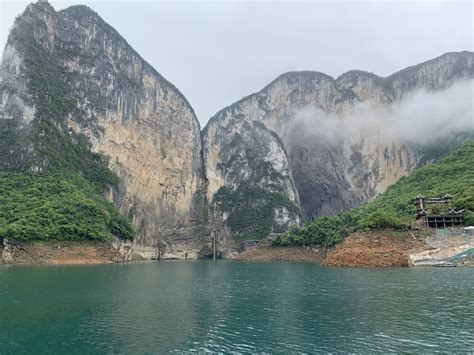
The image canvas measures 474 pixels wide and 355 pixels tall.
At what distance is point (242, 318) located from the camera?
2362cm

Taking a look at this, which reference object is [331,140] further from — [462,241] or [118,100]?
[462,241]

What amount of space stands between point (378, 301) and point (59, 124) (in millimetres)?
92757

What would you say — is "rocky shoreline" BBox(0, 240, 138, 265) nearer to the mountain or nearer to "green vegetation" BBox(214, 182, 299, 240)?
the mountain

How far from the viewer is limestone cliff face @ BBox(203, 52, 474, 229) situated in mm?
141750

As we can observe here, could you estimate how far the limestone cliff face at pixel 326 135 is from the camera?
14175 centimetres

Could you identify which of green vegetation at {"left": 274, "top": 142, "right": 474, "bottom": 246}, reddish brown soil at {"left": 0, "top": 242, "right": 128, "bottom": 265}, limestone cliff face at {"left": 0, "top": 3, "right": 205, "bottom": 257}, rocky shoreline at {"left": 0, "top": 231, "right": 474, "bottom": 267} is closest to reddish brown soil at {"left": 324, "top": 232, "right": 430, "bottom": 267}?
rocky shoreline at {"left": 0, "top": 231, "right": 474, "bottom": 267}

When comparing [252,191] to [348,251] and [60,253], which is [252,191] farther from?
[348,251]

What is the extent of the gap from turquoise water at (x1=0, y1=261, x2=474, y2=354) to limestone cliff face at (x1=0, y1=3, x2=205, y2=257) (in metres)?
75.7

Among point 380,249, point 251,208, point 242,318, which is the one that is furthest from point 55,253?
point 251,208

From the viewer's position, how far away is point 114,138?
116438 mm

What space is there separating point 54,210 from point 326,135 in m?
95.7

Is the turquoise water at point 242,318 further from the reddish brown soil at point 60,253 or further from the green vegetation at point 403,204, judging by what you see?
the reddish brown soil at point 60,253

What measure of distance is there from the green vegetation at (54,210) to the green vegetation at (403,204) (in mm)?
41032

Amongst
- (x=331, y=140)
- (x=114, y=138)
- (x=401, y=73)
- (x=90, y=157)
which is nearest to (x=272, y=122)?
(x=331, y=140)
